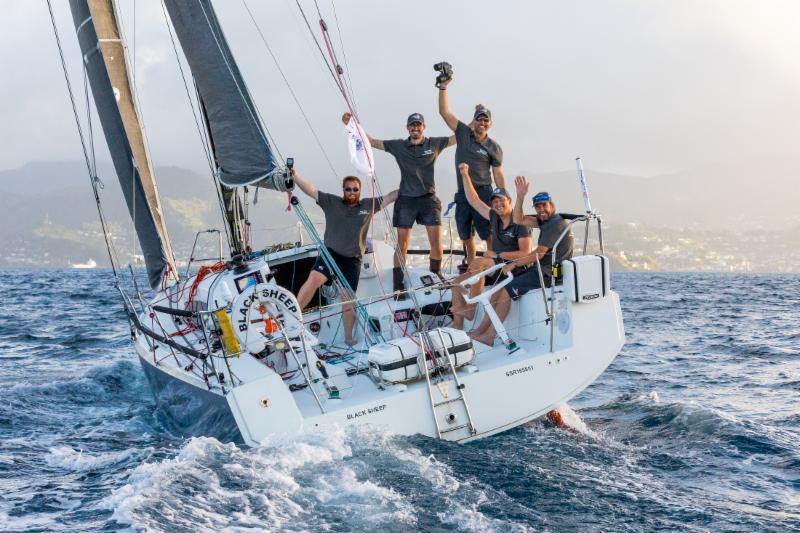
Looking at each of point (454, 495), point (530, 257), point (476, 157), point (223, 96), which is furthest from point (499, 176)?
point (454, 495)

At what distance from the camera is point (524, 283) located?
714cm

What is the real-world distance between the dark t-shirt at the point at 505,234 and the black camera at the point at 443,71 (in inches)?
70.0

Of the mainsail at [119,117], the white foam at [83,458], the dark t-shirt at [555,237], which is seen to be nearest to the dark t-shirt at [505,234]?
the dark t-shirt at [555,237]

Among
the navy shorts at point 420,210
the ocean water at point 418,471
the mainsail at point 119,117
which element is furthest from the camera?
the mainsail at point 119,117

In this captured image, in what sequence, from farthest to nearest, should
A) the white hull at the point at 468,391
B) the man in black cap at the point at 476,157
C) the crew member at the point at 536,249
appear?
the man in black cap at the point at 476,157 < the crew member at the point at 536,249 < the white hull at the point at 468,391

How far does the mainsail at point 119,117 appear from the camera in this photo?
9.59m

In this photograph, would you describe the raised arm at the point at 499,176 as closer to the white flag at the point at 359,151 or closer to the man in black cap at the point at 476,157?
the man in black cap at the point at 476,157

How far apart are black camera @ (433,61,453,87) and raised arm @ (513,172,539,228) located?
1767 mm

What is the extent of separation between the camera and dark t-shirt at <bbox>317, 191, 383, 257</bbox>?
24.7 ft

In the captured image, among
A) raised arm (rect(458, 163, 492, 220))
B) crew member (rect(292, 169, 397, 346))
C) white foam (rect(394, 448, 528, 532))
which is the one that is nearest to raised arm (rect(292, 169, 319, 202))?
crew member (rect(292, 169, 397, 346))

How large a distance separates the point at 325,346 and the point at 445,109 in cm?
283

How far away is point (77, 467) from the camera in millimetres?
5973

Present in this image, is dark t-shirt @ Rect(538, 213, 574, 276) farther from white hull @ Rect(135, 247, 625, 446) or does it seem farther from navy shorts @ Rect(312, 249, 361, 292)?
navy shorts @ Rect(312, 249, 361, 292)

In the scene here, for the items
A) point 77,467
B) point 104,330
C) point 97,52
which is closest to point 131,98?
point 97,52
